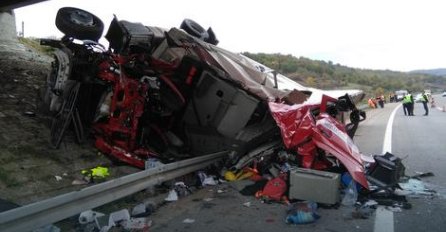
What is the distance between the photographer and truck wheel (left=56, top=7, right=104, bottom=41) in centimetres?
898

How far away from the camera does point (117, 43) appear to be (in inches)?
370

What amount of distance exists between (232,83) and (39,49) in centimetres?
1194

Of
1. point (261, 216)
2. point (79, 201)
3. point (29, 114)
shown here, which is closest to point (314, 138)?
point (261, 216)

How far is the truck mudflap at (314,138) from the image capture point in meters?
6.73

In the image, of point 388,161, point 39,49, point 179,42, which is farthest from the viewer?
point 39,49

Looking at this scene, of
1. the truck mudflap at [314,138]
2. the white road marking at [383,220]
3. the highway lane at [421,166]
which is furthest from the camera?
the truck mudflap at [314,138]

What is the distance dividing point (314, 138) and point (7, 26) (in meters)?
13.2

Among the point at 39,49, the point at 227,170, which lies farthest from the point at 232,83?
the point at 39,49

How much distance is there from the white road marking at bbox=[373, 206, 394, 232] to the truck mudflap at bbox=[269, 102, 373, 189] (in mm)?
872

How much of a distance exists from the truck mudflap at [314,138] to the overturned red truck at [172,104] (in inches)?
0.6

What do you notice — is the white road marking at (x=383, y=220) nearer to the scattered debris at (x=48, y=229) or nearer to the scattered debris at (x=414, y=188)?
the scattered debris at (x=414, y=188)

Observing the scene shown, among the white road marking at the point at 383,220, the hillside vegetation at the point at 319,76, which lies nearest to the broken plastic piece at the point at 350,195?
the white road marking at the point at 383,220

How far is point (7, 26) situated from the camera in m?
16.8

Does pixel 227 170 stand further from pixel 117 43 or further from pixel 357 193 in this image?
pixel 117 43
